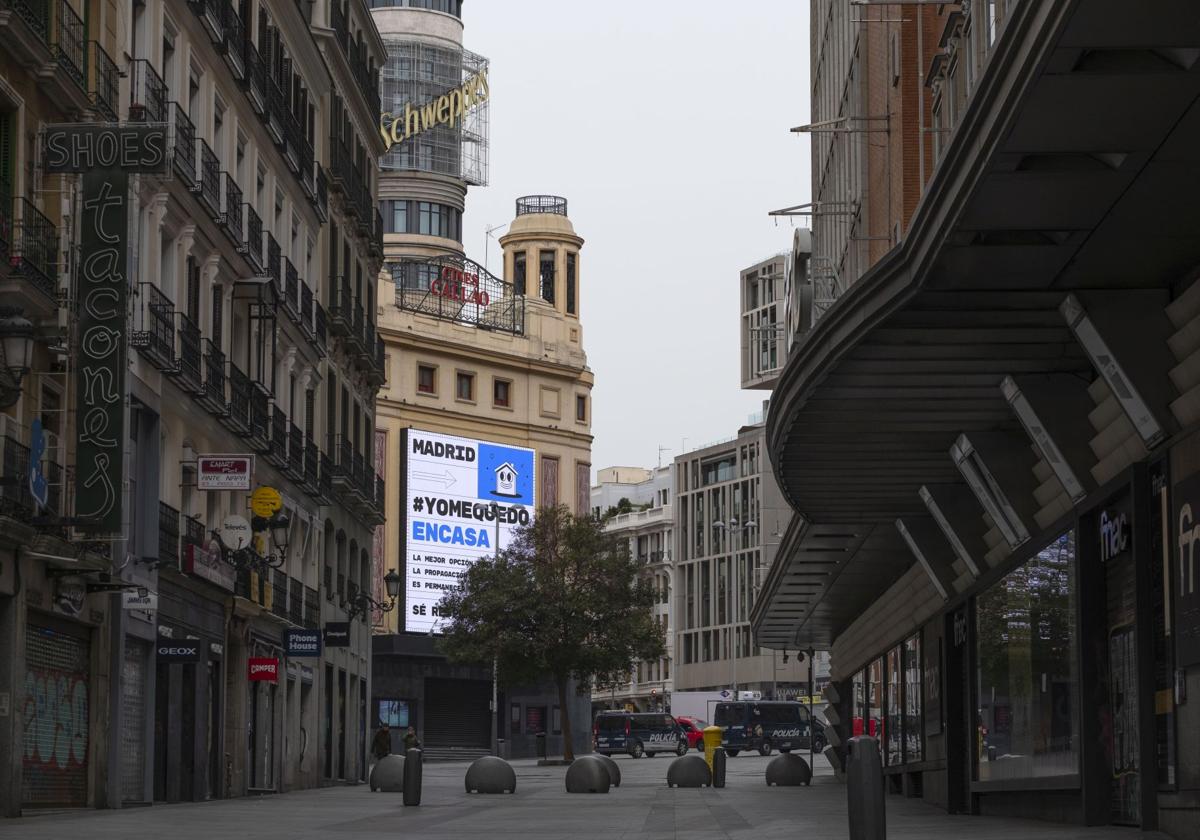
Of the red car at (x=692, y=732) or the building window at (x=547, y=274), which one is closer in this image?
the red car at (x=692, y=732)

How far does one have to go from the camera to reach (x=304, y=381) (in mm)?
47719

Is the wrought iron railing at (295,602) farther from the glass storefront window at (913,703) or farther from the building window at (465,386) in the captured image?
the building window at (465,386)

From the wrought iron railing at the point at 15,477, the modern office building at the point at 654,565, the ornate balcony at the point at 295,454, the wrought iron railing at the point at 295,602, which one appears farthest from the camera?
the modern office building at the point at 654,565

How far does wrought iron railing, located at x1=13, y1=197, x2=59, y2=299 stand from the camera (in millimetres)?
24906

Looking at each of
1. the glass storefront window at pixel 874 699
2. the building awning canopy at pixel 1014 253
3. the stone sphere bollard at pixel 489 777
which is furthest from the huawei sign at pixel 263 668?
the building awning canopy at pixel 1014 253

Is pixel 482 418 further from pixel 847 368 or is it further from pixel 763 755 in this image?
pixel 847 368

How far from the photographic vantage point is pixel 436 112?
106 meters

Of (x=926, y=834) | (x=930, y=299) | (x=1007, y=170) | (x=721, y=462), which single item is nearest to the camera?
(x=1007, y=170)

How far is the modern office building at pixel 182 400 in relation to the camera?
26.0 meters

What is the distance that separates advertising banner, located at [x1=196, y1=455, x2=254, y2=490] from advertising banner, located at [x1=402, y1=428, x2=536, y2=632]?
5483 cm

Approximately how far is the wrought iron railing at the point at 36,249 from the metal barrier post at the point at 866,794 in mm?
16014

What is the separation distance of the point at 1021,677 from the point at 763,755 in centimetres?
7279

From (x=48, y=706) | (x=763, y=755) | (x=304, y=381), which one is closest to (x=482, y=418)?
(x=763, y=755)

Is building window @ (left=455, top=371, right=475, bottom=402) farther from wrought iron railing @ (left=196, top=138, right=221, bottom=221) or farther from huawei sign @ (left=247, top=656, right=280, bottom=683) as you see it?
wrought iron railing @ (left=196, top=138, right=221, bottom=221)
